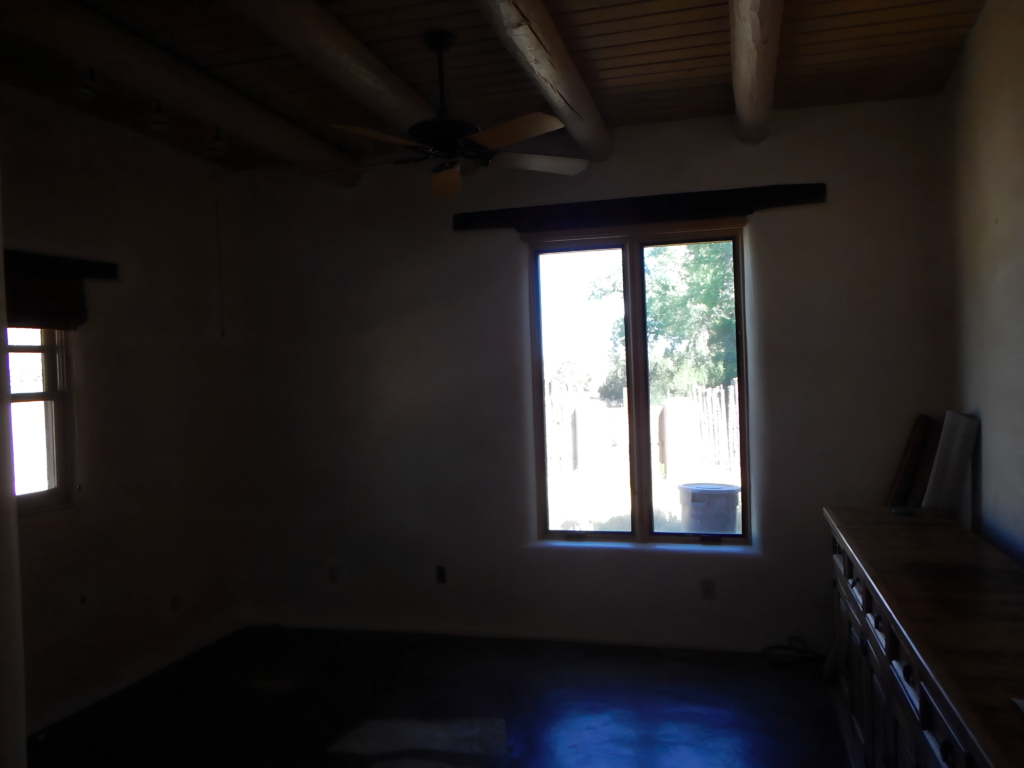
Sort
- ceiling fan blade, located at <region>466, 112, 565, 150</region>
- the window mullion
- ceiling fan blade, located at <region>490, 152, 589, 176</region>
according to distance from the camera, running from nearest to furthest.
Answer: ceiling fan blade, located at <region>466, 112, 565, 150</region> → ceiling fan blade, located at <region>490, 152, 589, 176</region> → the window mullion

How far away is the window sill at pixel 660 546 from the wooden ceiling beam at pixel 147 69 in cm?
299

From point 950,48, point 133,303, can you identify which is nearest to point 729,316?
point 950,48

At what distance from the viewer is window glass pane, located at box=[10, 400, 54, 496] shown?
358 cm

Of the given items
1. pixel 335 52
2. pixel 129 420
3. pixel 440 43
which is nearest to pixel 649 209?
pixel 440 43

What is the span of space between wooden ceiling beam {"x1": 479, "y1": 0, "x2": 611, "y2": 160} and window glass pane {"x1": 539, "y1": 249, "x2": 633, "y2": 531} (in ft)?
2.94

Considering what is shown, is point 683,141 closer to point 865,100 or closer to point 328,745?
point 865,100

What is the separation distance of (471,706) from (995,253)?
332 cm

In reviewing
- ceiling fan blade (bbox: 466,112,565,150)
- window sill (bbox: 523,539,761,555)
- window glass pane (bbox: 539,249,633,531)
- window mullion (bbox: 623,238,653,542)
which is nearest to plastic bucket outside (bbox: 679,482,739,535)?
window sill (bbox: 523,539,761,555)

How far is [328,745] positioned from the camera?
3.26 m

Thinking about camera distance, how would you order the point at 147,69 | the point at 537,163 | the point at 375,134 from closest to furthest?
1. the point at 375,134
2. the point at 147,69
3. the point at 537,163

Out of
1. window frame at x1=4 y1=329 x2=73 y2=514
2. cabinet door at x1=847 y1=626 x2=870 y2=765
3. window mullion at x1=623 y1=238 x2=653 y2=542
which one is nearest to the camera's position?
cabinet door at x1=847 y1=626 x2=870 y2=765

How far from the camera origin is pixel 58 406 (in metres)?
3.77

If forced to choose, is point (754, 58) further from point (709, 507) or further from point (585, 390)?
point (709, 507)

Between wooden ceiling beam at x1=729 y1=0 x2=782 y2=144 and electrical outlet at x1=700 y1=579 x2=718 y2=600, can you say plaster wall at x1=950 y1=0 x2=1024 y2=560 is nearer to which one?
wooden ceiling beam at x1=729 y1=0 x2=782 y2=144
